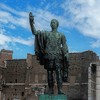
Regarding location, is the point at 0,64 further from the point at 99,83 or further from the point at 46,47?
the point at 46,47

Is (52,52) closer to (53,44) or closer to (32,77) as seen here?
(53,44)

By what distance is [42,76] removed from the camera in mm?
66875

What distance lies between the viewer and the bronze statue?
8.43 metres

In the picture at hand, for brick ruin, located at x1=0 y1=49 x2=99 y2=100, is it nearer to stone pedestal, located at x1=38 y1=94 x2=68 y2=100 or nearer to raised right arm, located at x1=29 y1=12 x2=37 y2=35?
raised right arm, located at x1=29 y1=12 x2=37 y2=35

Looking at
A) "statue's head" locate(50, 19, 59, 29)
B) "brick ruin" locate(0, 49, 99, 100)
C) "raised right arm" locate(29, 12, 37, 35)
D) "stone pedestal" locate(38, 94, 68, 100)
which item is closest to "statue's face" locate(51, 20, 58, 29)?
"statue's head" locate(50, 19, 59, 29)

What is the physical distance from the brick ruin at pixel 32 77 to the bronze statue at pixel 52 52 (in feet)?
183

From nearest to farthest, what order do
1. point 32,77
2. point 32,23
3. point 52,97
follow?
point 52,97
point 32,23
point 32,77

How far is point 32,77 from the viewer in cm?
6750

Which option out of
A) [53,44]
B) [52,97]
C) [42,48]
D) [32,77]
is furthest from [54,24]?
[32,77]

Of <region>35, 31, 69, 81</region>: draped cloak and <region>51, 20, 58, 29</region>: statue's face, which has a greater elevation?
<region>51, 20, 58, 29</region>: statue's face

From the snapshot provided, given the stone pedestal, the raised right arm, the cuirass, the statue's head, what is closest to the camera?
the stone pedestal

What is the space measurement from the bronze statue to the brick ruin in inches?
2197

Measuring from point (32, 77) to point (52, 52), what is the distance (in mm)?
59310

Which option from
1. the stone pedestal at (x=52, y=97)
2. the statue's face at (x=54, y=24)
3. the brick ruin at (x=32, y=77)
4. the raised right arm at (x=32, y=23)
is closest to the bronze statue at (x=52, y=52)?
the raised right arm at (x=32, y=23)
